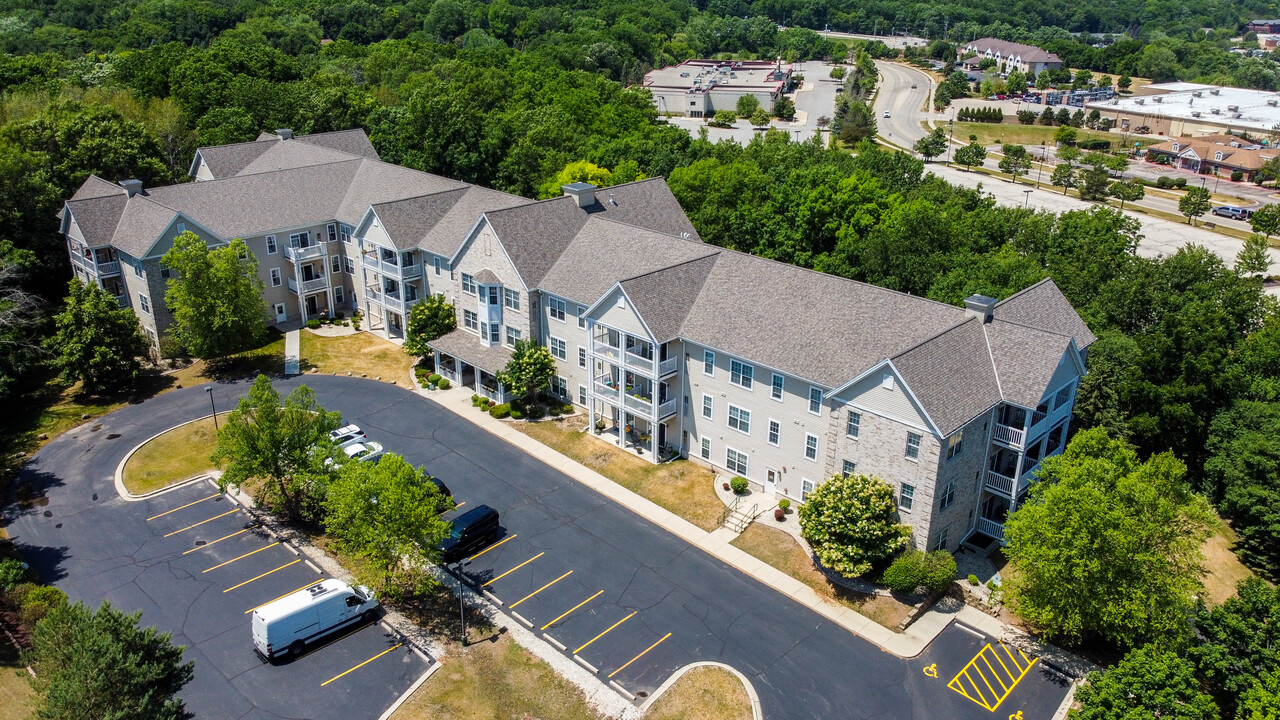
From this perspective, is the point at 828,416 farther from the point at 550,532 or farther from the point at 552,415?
the point at 552,415

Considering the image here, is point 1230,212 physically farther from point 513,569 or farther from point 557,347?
point 513,569

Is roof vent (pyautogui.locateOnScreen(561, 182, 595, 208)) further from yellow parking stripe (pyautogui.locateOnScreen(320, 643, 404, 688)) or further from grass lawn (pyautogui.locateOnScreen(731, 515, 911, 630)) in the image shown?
yellow parking stripe (pyautogui.locateOnScreen(320, 643, 404, 688))

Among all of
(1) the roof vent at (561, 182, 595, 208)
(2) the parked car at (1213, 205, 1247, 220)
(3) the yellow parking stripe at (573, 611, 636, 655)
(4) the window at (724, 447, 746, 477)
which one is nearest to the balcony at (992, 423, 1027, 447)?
(4) the window at (724, 447, 746, 477)

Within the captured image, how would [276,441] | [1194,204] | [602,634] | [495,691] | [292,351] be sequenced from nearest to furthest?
[495,691] < [602,634] < [276,441] < [292,351] < [1194,204]

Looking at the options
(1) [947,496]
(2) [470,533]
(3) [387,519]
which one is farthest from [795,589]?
(3) [387,519]

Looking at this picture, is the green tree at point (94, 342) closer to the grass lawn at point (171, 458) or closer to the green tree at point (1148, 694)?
the grass lawn at point (171, 458)

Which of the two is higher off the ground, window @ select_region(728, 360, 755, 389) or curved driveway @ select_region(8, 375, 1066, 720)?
window @ select_region(728, 360, 755, 389)

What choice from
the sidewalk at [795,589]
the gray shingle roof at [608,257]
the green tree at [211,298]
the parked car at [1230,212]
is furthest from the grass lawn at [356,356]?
the parked car at [1230,212]

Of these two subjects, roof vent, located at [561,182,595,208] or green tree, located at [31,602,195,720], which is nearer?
green tree, located at [31,602,195,720]
